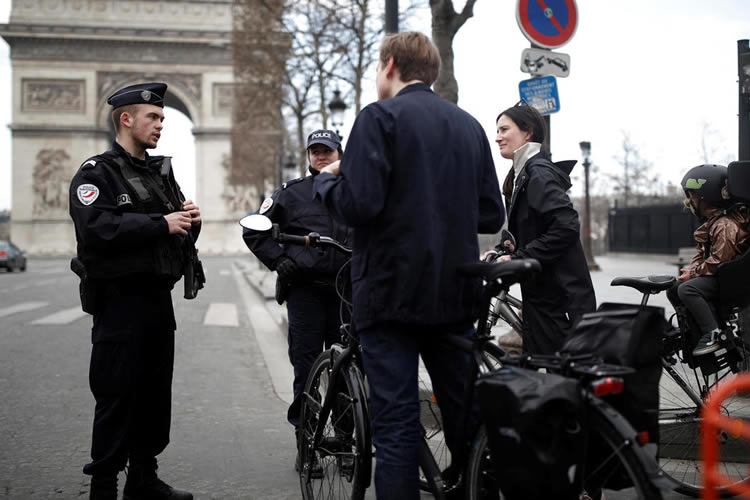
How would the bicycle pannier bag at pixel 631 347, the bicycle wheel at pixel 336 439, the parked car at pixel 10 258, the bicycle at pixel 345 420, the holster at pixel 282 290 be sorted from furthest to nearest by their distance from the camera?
the parked car at pixel 10 258 → the holster at pixel 282 290 → the bicycle wheel at pixel 336 439 → the bicycle at pixel 345 420 → the bicycle pannier bag at pixel 631 347

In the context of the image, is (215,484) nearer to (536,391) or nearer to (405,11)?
(536,391)

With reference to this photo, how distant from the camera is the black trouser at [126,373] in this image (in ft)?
12.2

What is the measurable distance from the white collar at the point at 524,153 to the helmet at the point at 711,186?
3.10 ft

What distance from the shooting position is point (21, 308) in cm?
1448

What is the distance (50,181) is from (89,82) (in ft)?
22.0

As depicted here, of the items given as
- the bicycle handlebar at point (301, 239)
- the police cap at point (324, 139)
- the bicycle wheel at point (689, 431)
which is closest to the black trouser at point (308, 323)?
the police cap at point (324, 139)

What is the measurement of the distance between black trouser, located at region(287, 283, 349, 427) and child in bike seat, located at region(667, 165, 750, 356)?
73.3 inches

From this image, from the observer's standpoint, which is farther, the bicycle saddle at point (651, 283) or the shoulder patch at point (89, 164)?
the bicycle saddle at point (651, 283)

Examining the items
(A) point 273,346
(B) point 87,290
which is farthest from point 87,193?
(A) point 273,346

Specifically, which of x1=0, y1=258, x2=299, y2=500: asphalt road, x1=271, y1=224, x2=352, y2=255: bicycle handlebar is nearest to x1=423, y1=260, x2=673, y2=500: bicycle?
x1=271, y1=224, x2=352, y2=255: bicycle handlebar

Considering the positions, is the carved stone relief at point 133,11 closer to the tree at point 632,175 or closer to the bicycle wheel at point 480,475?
the tree at point 632,175

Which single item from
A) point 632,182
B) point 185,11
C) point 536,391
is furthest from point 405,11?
point 185,11

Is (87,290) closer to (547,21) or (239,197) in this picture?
(547,21)

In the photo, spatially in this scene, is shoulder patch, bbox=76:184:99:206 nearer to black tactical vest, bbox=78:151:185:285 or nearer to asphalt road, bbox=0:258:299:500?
black tactical vest, bbox=78:151:185:285
